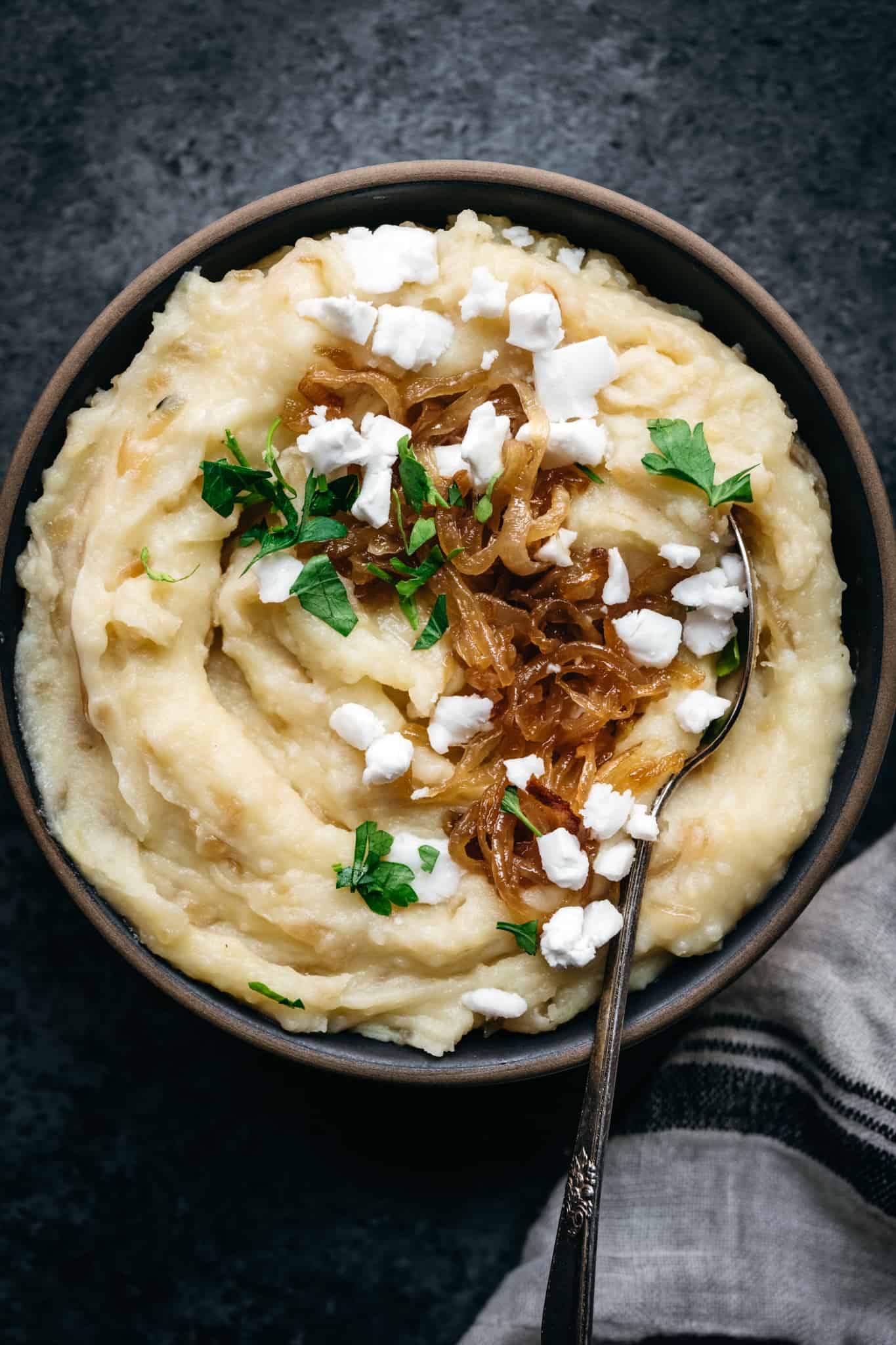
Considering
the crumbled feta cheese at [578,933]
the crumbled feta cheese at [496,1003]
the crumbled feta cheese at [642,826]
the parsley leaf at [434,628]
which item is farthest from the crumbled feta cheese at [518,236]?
the crumbled feta cheese at [496,1003]

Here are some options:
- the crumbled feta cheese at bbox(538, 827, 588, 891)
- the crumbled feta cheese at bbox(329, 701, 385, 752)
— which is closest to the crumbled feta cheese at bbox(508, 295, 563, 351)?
the crumbled feta cheese at bbox(329, 701, 385, 752)

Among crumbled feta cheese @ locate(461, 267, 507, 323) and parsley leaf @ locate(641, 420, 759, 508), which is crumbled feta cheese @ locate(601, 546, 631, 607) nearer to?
parsley leaf @ locate(641, 420, 759, 508)

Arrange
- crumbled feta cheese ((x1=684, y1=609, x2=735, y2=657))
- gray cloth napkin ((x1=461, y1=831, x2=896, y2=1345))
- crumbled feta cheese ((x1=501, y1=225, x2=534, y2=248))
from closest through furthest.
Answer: crumbled feta cheese ((x1=684, y1=609, x2=735, y2=657)) → crumbled feta cheese ((x1=501, y1=225, x2=534, y2=248)) → gray cloth napkin ((x1=461, y1=831, x2=896, y2=1345))

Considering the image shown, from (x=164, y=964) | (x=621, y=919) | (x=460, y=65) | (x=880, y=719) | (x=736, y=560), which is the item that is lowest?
(x=164, y=964)

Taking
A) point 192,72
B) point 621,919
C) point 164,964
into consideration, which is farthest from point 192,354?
point 621,919

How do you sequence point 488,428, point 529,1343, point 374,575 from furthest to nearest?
Answer: 1. point 529,1343
2. point 374,575
3. point 488,428

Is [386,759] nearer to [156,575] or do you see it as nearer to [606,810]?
[606,810]

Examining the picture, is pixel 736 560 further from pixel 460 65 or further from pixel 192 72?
pixel 192 72
